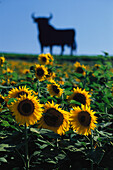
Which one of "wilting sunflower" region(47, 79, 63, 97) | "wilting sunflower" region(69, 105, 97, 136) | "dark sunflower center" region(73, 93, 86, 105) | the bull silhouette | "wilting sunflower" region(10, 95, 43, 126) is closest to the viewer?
"wilting sunflower" region(10, 95, 43, 126)

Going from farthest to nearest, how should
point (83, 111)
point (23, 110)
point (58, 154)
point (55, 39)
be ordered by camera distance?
point (55, 39) < point (58, 154) < point (83, 111) < point (23, 110)

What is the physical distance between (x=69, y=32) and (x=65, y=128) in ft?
103

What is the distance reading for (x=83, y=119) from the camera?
2.23 m

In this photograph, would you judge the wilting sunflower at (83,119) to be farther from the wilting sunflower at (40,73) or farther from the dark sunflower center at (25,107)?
the wilting sunflower at (40,73)

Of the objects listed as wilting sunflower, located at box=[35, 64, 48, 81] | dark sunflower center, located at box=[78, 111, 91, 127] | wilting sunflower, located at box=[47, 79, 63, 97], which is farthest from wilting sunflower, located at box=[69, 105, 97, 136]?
wilting sunflower, located at box=[35, 64, 48, 81]

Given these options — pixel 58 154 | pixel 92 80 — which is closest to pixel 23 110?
pixel 58 154

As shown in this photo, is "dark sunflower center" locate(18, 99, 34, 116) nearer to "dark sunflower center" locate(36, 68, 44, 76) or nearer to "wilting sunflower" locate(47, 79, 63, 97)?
"wilting sunflower" locate(47, 79, 63, 97)

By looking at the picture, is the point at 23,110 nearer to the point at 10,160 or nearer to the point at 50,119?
the point at 50,119

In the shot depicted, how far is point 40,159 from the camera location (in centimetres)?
250

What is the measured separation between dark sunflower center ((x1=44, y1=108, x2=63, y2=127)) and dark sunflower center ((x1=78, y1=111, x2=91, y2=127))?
0.16m

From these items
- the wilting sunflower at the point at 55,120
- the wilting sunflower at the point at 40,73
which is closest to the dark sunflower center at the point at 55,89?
the wilting sunflower at the point at 40,73

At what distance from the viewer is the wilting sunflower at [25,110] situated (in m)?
2.03

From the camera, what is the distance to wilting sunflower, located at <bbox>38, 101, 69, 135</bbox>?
7.38 feet

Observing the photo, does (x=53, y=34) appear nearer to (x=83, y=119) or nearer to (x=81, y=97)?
(x=81, y=97)
